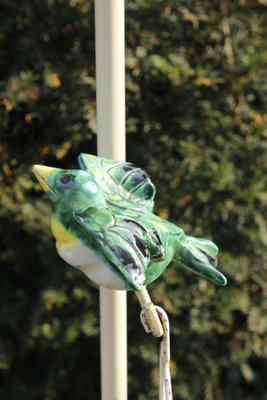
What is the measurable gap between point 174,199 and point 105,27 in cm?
50

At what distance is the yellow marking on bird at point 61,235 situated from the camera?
22.4 inches

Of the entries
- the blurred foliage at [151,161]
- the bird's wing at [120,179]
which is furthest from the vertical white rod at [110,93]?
the blurred foliage at [151,161]

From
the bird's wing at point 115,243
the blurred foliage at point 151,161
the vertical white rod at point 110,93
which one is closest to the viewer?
the bird's wing at point 115,243

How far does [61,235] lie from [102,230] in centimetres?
5

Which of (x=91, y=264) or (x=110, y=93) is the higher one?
(x=110, y=93)

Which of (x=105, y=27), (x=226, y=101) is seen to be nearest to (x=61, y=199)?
(x=105, y=27)

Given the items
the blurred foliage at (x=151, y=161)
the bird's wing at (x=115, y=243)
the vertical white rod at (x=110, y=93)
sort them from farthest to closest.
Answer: the blurred foliage at (x=151, y=161) → the vertical white rod at (x=110, y=93) → the bird's wing at (x=115, y=243)

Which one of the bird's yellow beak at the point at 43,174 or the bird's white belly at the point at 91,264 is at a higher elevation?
the bird's yellow beak at the point at 43,174

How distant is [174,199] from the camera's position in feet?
3.69

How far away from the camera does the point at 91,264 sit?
1.86 feet

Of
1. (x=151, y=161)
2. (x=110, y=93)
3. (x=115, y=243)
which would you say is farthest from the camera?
(x=151, y=161)

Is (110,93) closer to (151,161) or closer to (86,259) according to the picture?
(86,259)

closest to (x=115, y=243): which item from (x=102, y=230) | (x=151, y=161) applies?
(x=102, y=230)

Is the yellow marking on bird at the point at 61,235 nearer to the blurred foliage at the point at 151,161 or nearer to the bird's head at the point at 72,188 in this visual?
the bird's head at the point at 72,188
